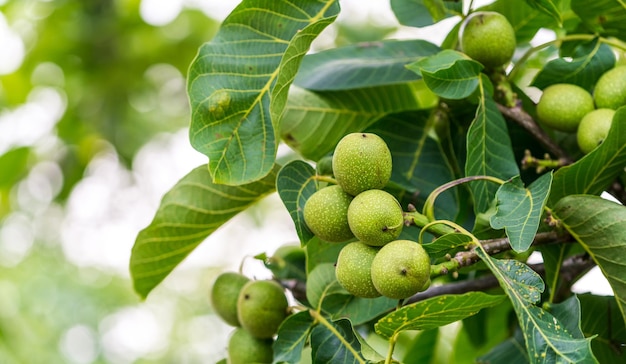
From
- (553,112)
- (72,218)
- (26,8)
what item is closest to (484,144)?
(553,112)

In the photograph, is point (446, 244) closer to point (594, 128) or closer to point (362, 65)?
point (594, 128)

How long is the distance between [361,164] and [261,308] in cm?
33

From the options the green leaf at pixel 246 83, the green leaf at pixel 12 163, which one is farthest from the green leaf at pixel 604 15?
the green leaf at pixel 12 163

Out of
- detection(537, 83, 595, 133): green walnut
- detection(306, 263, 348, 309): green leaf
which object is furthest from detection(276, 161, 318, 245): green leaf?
detection(537, 83, 595, 133): green walnut

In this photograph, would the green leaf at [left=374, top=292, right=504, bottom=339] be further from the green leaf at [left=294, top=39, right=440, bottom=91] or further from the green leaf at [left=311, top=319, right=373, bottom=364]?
the green leaf at [left=294, top=39, right=440, bottom=91]

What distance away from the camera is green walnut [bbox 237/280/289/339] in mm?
1040

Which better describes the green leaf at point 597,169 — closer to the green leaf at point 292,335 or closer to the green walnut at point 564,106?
the green walnut at point 564,106

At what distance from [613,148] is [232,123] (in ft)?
1.57

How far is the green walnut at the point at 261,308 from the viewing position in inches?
40.9

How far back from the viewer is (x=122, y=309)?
21.6ft

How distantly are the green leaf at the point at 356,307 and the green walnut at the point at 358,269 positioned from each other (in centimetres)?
13

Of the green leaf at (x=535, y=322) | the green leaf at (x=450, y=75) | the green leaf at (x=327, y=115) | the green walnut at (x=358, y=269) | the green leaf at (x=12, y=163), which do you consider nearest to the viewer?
the green leaf at (x=535, y=322)

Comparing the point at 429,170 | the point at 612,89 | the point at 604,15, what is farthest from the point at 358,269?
the point at 604,15

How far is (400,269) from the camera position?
0.76 m
